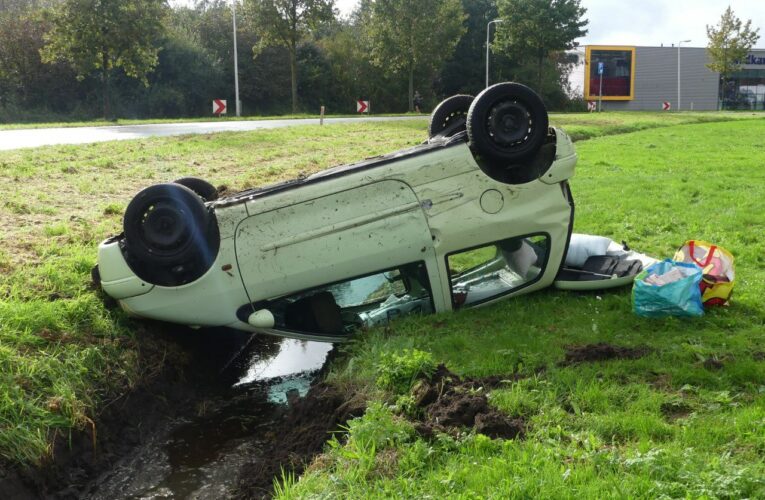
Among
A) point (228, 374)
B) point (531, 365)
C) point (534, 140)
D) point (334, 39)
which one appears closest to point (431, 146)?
point (534, 140)

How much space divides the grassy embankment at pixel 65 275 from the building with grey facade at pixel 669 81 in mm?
63860

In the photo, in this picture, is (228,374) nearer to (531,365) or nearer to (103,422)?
(103,422)

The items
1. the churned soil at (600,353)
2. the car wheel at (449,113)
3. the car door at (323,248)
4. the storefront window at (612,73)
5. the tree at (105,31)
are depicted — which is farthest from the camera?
the storefront window at (612,73)

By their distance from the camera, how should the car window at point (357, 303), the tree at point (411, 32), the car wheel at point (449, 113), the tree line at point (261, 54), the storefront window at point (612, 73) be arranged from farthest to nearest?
the storefront window at point (612, 73), the tree at point (411, 32), the tree line at point (261, 54), the car wheel at point (449, 113), the car window at point (357, 303)

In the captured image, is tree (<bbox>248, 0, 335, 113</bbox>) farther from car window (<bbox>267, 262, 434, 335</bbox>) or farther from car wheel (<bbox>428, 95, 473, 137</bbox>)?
car window (<bbox>267, 262, 434, 335</bbox>)

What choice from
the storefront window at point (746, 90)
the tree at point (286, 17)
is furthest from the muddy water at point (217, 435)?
the storefront window at point (746, 90)

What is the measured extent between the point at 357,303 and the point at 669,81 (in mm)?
78010

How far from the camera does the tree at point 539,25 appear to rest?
50812 mm

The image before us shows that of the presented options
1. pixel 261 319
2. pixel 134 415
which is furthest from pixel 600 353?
pixel 134 415

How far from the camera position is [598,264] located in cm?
692

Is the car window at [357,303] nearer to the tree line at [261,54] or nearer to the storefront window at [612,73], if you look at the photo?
the tree line at [261,54]

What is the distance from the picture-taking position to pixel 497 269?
689 centimetres

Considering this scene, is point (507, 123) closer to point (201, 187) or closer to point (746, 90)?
point (201, 187)

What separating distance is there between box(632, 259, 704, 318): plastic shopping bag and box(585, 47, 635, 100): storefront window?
69934 millimetres
